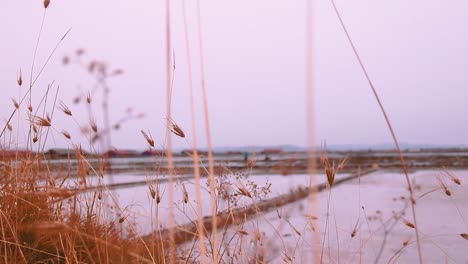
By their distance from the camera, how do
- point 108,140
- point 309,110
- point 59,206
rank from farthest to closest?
point 59,206, point 108,140, point 309,110

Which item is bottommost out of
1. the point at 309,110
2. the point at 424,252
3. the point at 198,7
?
the point at 424,252

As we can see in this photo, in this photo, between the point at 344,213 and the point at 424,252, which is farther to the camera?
the point at 344,213

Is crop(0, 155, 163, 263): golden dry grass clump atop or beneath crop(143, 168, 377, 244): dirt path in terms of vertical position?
atop

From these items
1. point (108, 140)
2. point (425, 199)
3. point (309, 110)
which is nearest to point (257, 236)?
point (108, 140)

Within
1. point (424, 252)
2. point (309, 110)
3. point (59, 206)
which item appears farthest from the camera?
point (424, 252)

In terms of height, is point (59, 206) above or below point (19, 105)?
below

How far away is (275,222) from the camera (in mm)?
5035

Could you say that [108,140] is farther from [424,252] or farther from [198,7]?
[424,252]

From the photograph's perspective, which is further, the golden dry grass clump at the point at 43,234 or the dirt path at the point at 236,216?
the dirt path at the point at 236,216

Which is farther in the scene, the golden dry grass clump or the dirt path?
the dirt path

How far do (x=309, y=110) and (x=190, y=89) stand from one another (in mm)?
510

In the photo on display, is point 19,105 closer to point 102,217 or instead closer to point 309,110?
point 102,217

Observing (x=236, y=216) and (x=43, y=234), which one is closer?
(x=43, y=234)

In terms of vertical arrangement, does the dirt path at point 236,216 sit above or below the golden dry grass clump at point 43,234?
below
